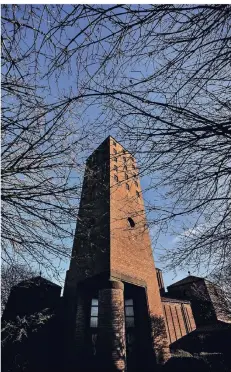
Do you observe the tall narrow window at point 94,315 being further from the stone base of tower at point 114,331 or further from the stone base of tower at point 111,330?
the stone base of tower at point 111,330

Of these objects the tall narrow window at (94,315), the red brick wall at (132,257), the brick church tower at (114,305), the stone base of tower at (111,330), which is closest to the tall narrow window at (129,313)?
the brick church tower at (114,305)

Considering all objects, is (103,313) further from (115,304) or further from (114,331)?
(114,331)

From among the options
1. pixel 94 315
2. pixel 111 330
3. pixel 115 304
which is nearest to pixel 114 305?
pixel 115 304

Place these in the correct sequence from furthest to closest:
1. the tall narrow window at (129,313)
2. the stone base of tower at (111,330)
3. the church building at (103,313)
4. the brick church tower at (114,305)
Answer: the tall narrow window at (129,313)
the church building at (103,313)
the brick church tower at (114,305)
the stone base of tower at (111,330)

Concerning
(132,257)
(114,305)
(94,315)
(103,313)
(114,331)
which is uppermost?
(132,257)

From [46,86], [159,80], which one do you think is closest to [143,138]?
[159,80]

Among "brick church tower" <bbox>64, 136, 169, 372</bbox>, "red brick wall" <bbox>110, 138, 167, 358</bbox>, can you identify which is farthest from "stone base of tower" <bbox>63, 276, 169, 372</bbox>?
"red brick wall" <bbox>110, 138, 167, 358</bbox>

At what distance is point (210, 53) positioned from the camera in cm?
245

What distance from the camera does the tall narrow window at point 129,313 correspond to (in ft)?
32.1

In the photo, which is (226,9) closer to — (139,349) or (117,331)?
(117,331)

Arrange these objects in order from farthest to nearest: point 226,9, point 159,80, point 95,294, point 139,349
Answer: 1. point 95,294
2. point 139,349
3. point 159,80
4. point 226,9

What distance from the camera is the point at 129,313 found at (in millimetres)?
10039

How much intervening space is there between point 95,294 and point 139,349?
2933mm

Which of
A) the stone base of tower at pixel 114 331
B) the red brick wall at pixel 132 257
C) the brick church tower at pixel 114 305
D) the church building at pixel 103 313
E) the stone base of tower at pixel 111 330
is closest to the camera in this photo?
the stone base of tower at pixel 111 330
